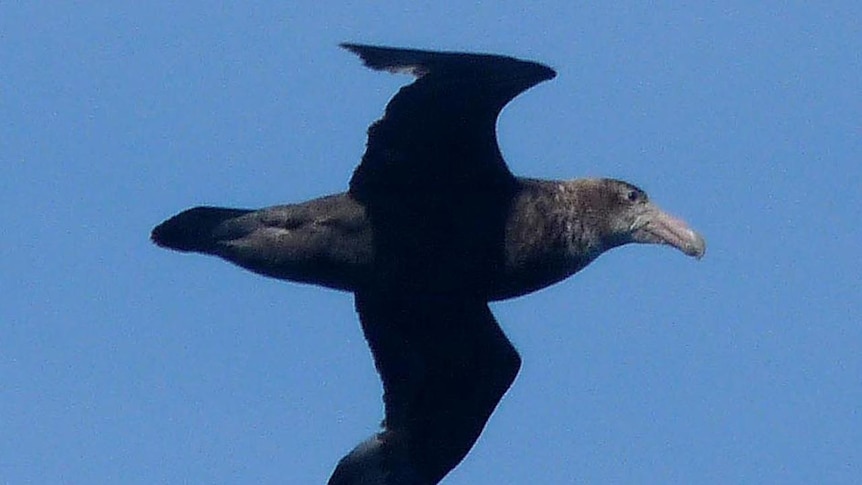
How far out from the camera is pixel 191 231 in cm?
1323

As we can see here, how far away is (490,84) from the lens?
1279cm

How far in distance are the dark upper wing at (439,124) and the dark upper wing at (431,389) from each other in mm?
1178

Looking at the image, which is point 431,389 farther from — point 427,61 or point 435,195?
point 427,61

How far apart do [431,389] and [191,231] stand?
6.94ft

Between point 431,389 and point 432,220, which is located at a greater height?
point 432,220

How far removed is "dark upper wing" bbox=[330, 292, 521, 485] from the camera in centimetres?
1422

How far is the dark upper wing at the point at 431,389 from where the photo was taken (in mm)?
14219

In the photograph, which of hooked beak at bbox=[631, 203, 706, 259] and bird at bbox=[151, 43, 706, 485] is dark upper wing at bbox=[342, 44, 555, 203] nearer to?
bird at bbox=[151, 43, 706, 485]

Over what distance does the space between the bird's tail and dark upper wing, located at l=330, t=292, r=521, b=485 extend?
1.40 meters

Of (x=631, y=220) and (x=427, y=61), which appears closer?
(x=427, y=61)

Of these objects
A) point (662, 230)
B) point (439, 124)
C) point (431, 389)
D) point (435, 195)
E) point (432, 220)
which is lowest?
point (431, 389)

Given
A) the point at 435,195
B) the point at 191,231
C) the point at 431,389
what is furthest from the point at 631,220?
the point at 191,231

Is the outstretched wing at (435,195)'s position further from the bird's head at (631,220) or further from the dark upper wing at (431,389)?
the dark upper wing at (431,389)

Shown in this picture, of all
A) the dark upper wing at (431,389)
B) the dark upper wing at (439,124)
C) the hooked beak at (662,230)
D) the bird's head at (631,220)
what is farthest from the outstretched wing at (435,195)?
the hooked beak at (662,230)
